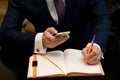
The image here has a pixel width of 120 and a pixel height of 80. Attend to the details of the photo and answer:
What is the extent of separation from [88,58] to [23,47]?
42 cm

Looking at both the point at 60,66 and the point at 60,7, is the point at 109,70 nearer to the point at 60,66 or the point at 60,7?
the point at 60,66

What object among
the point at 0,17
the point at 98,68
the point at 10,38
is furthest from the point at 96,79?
the point at 0,17

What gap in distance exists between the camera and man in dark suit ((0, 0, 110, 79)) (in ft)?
4.88

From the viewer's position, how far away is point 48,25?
164 cm

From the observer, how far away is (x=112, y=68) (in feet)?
4.25

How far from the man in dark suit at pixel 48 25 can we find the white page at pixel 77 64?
107 mm

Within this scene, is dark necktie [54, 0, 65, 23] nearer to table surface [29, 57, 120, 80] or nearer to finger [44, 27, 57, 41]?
finger [44, 27, 57, 41]

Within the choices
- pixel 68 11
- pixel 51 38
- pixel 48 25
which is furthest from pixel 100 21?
pixel 51 38

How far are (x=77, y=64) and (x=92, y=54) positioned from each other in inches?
3.6

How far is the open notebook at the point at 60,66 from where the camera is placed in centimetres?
121

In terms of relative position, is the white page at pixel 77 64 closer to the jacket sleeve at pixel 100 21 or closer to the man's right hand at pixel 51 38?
the man's right hand at pixel 51 38

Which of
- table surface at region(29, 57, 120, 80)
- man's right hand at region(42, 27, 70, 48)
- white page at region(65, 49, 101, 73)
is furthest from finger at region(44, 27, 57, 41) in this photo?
table surface at region(29, 57, 120, 80)

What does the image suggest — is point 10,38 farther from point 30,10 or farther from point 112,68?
point 112,68

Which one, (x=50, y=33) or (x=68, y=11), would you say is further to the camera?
(x=68, y=11)
